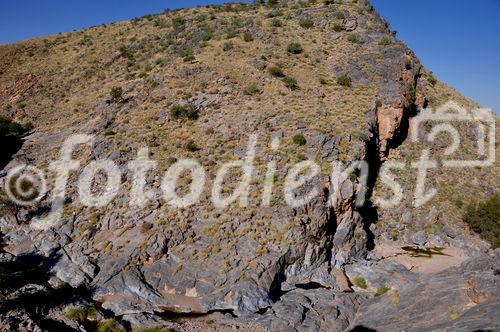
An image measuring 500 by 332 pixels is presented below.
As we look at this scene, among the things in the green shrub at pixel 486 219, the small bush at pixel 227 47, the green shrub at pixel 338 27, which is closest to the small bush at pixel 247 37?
the small bush at pixel 227 47

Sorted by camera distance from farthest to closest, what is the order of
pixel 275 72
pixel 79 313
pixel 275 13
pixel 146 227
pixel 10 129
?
pixel 275 13, pixel 275 72, pixel 10 129, pixel 146 227, pixel 79 313

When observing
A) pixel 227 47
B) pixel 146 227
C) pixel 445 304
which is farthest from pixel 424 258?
pixel 227 47

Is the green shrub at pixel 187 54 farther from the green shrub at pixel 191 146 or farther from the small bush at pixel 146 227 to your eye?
the small bush at pixel 146 227

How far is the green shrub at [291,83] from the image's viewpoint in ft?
160

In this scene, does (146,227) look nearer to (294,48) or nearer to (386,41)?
(294,48)

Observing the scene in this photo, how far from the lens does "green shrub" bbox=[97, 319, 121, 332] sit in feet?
76.7

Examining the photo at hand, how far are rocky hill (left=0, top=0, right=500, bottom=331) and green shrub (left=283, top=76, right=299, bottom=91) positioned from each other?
1.35 metres

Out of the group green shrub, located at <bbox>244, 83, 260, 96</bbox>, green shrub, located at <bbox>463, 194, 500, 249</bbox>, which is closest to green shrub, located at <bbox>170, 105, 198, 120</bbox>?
green shrub, located at <bbox>244, 83, 260, 96</bbox>

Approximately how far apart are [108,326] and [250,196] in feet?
53.0

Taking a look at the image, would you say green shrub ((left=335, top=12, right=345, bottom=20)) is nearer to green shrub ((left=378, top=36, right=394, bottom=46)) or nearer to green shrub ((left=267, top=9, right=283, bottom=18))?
green shrub ((left=378, top=36, right=394, bottom=46))

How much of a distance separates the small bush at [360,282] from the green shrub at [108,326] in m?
18.9

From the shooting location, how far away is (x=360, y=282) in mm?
30797

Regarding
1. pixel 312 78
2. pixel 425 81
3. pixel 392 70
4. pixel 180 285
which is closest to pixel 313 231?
pixel 180 285

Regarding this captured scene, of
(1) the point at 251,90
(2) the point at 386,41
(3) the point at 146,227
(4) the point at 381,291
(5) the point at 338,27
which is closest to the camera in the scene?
(4) the point at 381,291
